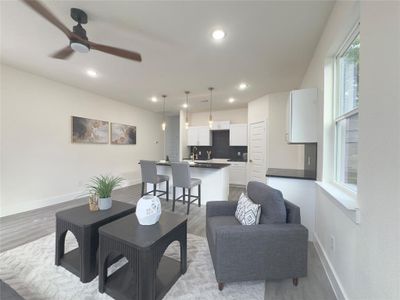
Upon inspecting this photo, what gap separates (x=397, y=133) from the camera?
2.80ft

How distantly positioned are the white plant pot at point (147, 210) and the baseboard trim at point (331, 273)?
5.53 feet

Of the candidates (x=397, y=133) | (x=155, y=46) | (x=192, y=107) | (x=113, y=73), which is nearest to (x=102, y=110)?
(x=113, y=73)

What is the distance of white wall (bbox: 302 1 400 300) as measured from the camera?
0.87 m

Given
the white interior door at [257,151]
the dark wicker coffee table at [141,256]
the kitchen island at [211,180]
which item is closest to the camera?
the dark wicker coffee table at [141,256]

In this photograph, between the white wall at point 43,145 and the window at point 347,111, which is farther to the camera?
the white wall at point 43,145

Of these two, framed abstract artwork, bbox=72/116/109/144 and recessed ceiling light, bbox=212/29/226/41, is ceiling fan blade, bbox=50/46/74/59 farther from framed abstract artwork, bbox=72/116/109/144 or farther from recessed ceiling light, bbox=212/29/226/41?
framed abstract artwork, bbox=72/116/109/144

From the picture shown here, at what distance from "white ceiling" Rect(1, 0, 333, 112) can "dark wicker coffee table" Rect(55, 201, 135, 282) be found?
215 cm

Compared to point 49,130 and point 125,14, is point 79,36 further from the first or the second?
point 49,130

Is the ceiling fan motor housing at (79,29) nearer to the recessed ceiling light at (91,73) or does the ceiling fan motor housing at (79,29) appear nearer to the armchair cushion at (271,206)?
the recessed ceiling light at (91,73)

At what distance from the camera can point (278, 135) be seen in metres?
4.68

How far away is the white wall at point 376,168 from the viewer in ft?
2.87

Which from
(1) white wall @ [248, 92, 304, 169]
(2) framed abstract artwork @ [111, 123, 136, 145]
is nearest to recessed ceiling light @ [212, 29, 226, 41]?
(1) white wall @ [248, 92, 304, 169]

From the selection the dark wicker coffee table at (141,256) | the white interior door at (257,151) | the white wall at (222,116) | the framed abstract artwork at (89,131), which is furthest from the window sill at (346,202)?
the framed abstract artwork at (89,131)

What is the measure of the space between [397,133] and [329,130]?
134 centimetres
